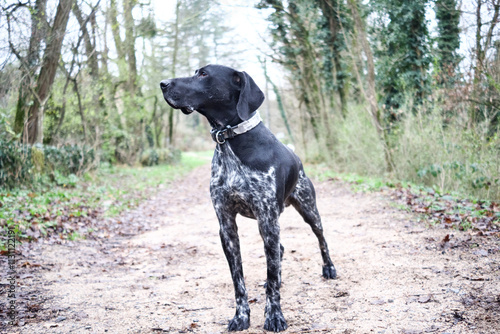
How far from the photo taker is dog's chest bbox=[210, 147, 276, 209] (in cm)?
341

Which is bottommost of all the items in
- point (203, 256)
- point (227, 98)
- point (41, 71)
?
point (203, 256)

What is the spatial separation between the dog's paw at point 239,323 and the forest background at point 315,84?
20.6ft

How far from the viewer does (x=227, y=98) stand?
3.58 m

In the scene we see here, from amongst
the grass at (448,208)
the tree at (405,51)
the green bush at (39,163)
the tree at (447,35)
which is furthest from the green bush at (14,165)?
the tree at (447,35)

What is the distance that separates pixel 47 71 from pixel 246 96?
10123 mm

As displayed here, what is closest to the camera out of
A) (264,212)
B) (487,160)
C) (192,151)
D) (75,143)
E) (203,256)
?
(264,212)

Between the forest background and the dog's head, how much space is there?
18.4 ft

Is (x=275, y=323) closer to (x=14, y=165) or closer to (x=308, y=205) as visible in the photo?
(x=308, y=205)

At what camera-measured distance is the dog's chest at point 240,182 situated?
341 cm

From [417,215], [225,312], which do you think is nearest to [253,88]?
[225,312]

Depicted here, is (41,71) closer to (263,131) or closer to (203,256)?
(203,256)

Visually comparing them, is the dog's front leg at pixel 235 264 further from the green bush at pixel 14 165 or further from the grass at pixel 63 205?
the green bush at pixel 14 165

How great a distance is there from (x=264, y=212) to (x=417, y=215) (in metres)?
4.78

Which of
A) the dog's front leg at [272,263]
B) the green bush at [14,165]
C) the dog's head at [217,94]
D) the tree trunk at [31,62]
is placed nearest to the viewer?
the dog's front leg at [272,263]
